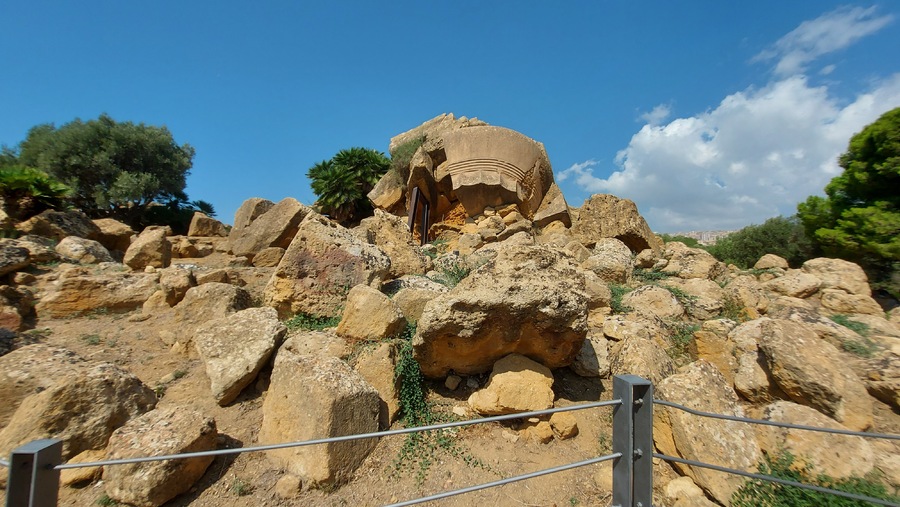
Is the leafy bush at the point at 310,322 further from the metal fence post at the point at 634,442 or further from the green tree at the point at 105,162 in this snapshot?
the green tree at the point at 105,162

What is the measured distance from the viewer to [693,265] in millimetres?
7156

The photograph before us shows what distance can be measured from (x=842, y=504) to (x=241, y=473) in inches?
151

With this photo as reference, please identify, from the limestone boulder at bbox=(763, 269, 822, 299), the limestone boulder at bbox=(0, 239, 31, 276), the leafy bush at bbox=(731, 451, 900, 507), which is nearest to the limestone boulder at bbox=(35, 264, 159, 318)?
the limestone boulder at bbox=(0, 239, 31, 276)

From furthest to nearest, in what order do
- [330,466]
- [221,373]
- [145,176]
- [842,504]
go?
1. [145,176]
2. [221,373]
3. [330,466]
4. [842,504]

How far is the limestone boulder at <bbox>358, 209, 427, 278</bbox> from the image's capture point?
631cm

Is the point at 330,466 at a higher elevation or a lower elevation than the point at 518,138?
lower

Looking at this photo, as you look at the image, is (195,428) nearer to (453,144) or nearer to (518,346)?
(518,346)

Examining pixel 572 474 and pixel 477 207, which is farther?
pixel 477 207

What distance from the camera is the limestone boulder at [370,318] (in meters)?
3.84

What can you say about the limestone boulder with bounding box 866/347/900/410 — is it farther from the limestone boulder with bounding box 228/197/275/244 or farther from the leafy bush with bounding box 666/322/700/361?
the limestone boulder with bounding box 228/197/275/244

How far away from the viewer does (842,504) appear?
7.48 ft

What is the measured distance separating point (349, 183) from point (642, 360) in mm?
13083

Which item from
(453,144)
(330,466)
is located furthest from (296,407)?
(453,144)

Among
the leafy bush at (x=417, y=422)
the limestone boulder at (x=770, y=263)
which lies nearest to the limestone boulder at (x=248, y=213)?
the leafy bush at (x=417, y=422)
